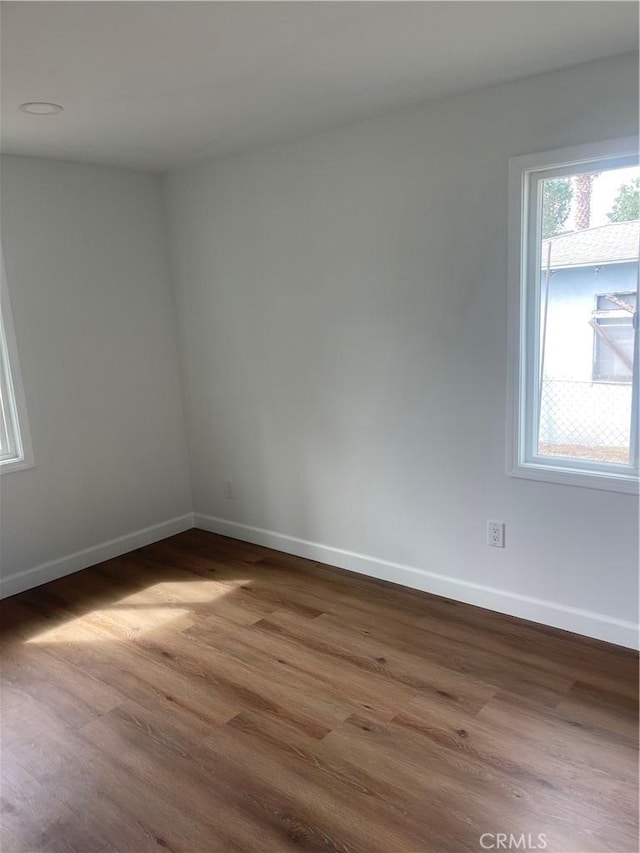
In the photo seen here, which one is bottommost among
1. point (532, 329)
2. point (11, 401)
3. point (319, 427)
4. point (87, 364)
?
point (319, 427)

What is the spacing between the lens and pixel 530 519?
293 cm

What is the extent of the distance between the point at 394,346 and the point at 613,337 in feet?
3.32

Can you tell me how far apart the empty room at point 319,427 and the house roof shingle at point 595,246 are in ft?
0.04

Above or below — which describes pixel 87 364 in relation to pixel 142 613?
above

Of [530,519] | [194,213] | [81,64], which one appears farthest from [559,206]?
[194,213]

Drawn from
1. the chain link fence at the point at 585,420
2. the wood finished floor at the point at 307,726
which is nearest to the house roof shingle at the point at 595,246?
the chain link fence at the point at 585,420

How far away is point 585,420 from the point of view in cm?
278

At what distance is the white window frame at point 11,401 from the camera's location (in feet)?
11.3

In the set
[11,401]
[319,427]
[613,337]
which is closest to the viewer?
[613,337]

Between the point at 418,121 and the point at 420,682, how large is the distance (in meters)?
2.45

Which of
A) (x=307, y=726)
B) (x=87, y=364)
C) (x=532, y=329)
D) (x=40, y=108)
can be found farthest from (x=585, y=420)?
(x=87, y=364)

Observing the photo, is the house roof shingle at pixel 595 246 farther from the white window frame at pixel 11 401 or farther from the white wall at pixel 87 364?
the white window frame at pixel 11 401

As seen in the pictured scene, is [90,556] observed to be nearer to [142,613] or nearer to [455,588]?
[142,613]

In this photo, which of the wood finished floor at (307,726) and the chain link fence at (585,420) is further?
the chain link fence at (585,420)
